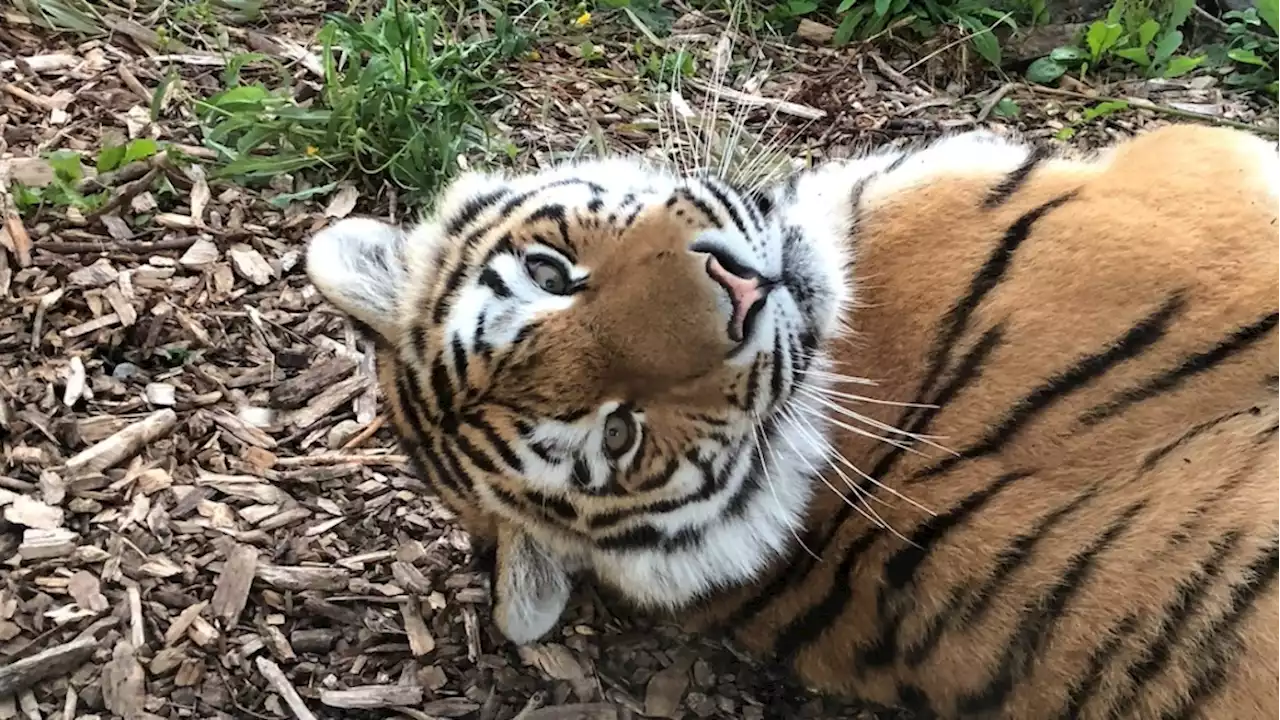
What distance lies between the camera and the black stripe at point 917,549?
94.4 inches

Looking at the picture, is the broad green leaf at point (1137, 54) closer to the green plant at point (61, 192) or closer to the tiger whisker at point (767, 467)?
the tiger whisker at point (767, 467)

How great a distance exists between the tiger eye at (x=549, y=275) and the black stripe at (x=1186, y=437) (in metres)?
1.15

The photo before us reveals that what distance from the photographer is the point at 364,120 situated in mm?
3775

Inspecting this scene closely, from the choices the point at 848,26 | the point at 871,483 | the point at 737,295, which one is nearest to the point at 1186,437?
the point at 871,483

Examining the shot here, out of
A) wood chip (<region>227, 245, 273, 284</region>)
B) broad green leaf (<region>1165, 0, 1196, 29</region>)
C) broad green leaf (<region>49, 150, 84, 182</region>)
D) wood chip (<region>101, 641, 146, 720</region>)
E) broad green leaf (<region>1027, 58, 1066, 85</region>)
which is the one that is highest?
broad green leaf (<region>1165, 0, 1196, 29</region>)

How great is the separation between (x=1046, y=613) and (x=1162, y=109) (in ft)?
7.43

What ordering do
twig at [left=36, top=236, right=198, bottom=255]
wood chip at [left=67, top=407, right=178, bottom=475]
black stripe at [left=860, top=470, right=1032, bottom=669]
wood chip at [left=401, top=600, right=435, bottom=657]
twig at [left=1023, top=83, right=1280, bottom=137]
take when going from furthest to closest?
1. twig at [left=1023, top=83, right=1280, bottom=137]
2. twig at [left=36, top=236, right=198, bottom=255]
3. wood chip at [left=67, top=407, right=178, bottom=475]
4. wood chip at [left=401, top=600, right=435, bottom=657]
5. black stripe at [left=860, top=470, right=1032, bottom=669]

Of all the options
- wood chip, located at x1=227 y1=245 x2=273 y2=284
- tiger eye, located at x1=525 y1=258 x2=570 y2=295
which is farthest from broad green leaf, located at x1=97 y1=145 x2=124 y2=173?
tiger eye, located at x1=525 y1=258 x2=570 y2=295

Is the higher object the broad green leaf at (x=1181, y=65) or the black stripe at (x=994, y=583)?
the broad green leaf at (x=1181, y=65)

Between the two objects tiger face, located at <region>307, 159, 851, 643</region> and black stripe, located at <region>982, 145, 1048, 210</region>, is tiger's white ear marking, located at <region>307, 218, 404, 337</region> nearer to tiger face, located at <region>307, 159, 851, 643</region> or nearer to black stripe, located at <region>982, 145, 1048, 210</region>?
tiger face, located at <region>307, 159, 851, 643</region>

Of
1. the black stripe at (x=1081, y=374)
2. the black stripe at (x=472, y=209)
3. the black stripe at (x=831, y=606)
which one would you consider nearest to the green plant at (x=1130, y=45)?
the black stripe at (x=1081, y=374)

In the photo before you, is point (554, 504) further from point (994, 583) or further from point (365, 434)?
point (365, 434)

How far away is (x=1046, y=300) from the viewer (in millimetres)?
2482

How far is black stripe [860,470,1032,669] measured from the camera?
240 centimetres
